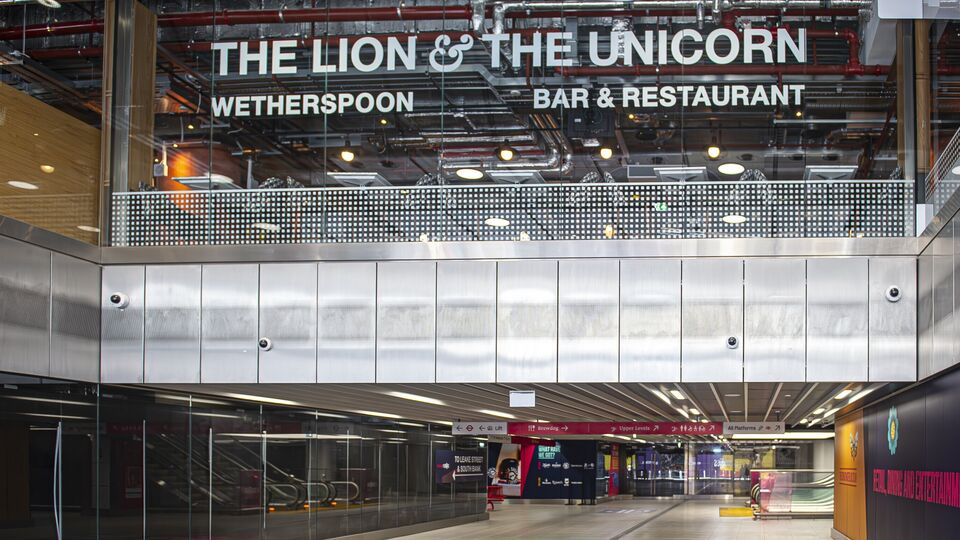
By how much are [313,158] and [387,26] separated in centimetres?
178

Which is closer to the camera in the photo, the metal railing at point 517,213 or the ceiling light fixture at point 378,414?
the metal railing at point 517,213

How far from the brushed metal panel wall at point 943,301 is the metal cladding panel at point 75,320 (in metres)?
8.11

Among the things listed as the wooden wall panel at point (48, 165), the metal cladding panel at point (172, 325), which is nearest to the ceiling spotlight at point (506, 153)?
the metal cladding panel at point (172, 325)

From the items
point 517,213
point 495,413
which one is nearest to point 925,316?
point 517,213

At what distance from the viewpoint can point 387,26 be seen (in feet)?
42.1

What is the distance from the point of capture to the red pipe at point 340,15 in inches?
475

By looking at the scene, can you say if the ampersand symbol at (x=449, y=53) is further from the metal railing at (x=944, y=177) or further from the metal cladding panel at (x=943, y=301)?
the metal cladding panel at (x=943, y=301)

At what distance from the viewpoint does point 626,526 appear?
26.3 metres

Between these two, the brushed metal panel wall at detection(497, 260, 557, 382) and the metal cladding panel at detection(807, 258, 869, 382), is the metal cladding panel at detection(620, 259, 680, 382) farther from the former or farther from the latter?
the metal cladding panel at detection(807, 258, 869, 382)

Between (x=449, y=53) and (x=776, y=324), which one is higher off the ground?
(x=449, y=53)

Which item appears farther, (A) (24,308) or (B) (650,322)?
(B) (650,322)

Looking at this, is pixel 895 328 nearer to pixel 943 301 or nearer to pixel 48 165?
pixel 943 301

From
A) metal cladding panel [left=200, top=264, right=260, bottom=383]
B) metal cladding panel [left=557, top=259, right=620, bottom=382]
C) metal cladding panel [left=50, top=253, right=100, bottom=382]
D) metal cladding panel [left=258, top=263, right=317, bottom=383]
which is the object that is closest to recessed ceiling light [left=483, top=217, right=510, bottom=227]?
metal cladding panel [left=557, top=259, right=620, bottom=382]

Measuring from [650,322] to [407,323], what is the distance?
8.11 ft
